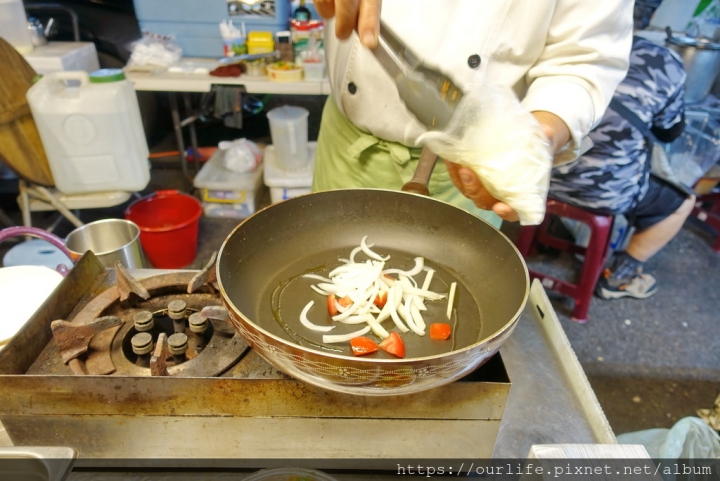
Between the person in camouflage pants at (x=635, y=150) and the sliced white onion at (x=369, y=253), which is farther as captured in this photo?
the person in camouflage pants at (x=635, y=150)

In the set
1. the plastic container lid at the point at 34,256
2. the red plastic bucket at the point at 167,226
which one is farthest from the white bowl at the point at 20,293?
the red plastic bucket at the point at 167,226

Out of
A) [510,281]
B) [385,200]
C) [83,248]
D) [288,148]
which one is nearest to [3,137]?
[83,248]

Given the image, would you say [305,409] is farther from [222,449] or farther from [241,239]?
[241,239]

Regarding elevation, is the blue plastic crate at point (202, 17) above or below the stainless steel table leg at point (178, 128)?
above

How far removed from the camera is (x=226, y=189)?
10.5ft

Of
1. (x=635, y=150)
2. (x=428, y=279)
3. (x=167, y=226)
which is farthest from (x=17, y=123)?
(x=635, y=150)

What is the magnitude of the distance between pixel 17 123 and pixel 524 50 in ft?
8.12

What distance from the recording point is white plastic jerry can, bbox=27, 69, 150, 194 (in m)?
2.32

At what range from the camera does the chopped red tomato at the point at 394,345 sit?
35.4 inches

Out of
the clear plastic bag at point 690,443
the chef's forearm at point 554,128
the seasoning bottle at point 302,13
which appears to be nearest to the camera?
the chef's forearm at point 554,128

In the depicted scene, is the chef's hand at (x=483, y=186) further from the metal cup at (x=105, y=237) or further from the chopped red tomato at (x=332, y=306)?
the metal cup at (x=105, y=237)

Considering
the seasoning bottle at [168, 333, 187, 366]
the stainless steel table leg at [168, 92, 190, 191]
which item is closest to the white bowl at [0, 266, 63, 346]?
the seasoning bottle at [168, 333, 187, 366]

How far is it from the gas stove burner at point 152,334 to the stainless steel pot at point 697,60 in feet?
10.4

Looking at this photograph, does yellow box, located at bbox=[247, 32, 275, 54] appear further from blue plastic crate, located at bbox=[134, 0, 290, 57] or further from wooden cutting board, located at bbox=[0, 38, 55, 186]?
wooden cutting board, located at bbox=[0, 38, 55, 186]
